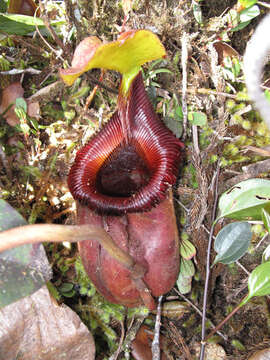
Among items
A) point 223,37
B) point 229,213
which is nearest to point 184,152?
point 229,213

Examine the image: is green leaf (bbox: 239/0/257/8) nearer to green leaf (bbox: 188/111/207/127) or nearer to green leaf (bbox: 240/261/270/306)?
green leaf (bbox: 188/111/207/127)

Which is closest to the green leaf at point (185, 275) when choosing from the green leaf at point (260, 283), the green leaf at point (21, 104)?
the green leaf at point (260, 283)

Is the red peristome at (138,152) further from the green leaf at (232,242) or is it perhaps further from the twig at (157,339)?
the twig at (157,339)

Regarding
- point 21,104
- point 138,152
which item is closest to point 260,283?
point 138,152

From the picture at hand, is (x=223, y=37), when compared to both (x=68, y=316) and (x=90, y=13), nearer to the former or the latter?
(x=90, y=13)

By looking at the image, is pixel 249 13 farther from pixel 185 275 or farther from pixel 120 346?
pixel 120 346

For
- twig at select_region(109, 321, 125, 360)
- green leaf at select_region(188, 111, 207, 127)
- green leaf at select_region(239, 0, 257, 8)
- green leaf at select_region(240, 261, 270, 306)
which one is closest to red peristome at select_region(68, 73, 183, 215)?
green leaf at select_region(188, 111, 207, 127)
